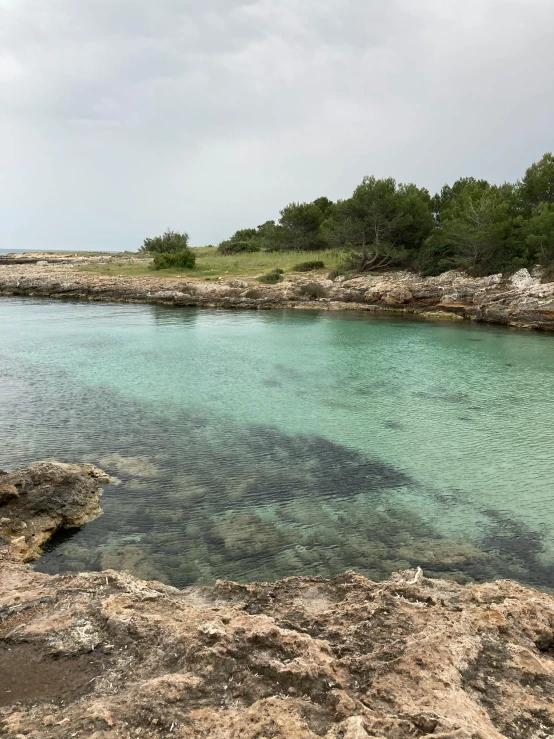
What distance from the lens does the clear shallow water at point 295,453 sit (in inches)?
276

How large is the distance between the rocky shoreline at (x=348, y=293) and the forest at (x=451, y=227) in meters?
1.90

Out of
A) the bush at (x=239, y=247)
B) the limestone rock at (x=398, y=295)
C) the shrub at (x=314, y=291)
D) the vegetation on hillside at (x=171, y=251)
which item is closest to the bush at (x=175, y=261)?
the vegetation on hillside at (x=171, y=251)

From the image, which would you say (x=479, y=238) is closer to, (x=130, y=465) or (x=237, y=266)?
(x=237, y=266)

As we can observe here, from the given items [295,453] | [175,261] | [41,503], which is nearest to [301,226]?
[175,261]

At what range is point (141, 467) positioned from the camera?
31.8ft

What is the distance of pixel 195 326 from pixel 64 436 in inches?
757

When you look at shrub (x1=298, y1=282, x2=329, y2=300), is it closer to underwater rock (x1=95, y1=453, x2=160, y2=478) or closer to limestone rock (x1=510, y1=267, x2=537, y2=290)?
limestone rock (x1=510, y1=267, x2=537, y2=290)

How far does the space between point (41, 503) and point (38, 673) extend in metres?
4.34

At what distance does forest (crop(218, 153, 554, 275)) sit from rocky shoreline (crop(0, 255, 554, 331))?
1.90 metres

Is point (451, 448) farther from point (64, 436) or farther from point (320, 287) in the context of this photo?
point (320, 287)

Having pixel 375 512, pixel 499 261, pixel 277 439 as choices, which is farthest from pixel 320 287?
pixel 375 512

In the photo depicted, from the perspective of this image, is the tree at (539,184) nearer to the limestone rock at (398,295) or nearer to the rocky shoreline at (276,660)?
the limestone rock at (398,295)

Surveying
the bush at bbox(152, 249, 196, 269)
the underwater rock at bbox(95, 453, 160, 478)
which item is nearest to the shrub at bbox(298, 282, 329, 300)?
the bush at bbox(152, 249, 196, 269)

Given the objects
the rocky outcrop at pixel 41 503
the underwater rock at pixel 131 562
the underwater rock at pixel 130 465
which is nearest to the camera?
the underwater rock at pixel 131 562
